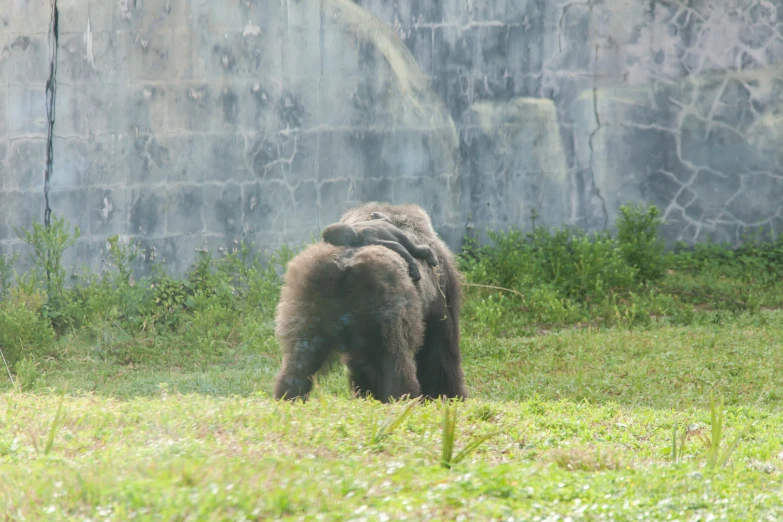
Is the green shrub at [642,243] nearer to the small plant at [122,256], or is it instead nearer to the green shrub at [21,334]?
the small plant at [122,256]

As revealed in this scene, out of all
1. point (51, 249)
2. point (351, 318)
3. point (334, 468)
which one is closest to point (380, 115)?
point (51, 249)

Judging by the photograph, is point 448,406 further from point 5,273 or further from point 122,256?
point 5,273

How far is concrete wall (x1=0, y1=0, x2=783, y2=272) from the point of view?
1062 cm

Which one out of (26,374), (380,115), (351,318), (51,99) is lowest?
(26,374)

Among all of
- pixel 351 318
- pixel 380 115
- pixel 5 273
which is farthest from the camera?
pixel 380 115

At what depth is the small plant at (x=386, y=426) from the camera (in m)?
4.69

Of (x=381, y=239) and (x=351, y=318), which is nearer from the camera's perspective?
(x=351, y=318)

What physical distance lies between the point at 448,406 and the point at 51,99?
290 inches

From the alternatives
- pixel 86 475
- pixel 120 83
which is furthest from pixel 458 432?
pixel 120 83

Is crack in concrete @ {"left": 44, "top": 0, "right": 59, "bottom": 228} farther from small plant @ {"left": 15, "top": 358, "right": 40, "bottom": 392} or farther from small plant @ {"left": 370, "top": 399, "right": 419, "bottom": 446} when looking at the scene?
small plant @ {"left": 370, "top": 399, "right": 419, "bottom": 446}

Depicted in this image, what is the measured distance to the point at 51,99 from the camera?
417 inches

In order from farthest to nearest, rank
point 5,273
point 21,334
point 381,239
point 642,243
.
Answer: point 642,243 < point 5,273 < point 21,334 < point 381,239

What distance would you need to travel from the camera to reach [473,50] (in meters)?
11.5

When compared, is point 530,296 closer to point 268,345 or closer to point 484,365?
point 484,365
